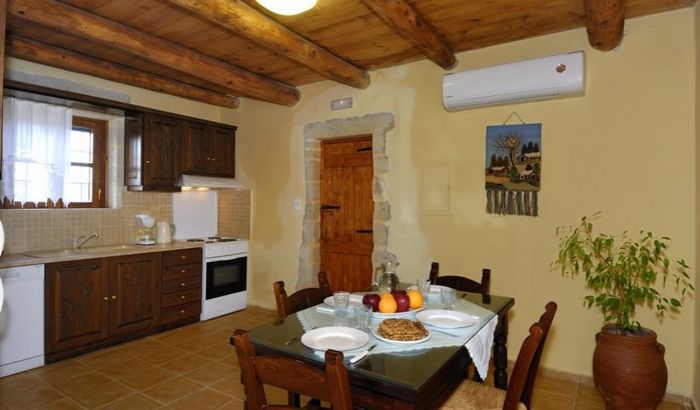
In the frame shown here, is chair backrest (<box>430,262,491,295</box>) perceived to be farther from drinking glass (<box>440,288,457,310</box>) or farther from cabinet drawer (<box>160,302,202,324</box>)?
cabinet drawer (<box>160,302,202,324</box>)

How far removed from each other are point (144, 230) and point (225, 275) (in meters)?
0.99

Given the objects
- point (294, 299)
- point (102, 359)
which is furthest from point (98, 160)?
point (294, 299)

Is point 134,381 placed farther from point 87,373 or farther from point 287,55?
A: point 287,55

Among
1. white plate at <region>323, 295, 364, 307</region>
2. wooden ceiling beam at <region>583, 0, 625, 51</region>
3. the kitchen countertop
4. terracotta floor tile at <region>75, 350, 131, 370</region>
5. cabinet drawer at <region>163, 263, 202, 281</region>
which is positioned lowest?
terracotta floor tile at <region>75, 350, 131, 370</region>

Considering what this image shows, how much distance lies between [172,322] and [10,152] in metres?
2.06

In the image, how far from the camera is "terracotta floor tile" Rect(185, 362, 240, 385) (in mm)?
2986

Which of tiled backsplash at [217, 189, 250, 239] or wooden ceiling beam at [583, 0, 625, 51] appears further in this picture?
tiled backsplash at [217, 189, 250, 239]

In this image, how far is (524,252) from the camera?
3.18 meters

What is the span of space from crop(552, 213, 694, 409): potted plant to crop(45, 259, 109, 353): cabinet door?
12.5 ft

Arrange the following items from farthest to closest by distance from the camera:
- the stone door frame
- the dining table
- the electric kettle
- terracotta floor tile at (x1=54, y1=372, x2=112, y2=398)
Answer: the electric kettle → the stone door frame → terracotta floor tile at (x1=54, y1=372, x2=112, y2=398) → the dining table

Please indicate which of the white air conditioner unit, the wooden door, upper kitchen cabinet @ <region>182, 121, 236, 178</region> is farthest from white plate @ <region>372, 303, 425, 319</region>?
upper kitchen cabinet @ <region>182, 121, 236, 178</region>

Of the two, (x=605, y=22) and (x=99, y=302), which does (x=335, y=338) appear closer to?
(x=605, y=22)

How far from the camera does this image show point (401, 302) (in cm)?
200

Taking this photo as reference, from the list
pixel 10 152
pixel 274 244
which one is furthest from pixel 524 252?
pixel 10 152
